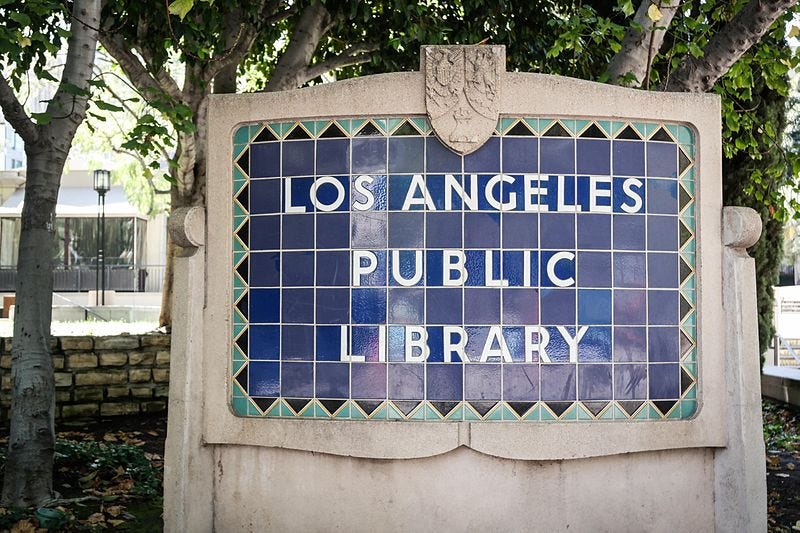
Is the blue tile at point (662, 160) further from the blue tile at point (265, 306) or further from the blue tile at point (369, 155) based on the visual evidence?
the blue tile at point (265, 306)

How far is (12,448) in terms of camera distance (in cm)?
618

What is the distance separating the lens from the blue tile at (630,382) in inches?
198

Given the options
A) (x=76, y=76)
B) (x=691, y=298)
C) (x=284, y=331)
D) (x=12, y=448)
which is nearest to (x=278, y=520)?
(x=284, y=331)

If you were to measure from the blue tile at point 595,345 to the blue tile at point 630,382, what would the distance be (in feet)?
0.35

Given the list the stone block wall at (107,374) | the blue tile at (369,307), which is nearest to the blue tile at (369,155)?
the blue tile at (369,307)

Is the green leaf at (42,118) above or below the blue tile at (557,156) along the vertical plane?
above

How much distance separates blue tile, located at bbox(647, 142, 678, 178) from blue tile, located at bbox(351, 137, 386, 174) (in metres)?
1.57

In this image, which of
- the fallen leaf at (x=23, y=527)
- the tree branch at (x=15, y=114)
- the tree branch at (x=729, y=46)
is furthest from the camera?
the tree branch at (x=729, y=46)

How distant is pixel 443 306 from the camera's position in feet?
16.3

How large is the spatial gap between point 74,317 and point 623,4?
53.4 feet

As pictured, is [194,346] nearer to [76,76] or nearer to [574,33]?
[76,76]

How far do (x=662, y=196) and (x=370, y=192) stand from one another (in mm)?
1723

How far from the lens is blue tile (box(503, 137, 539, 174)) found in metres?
5.00

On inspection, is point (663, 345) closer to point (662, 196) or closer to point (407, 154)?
point (662, 196)
